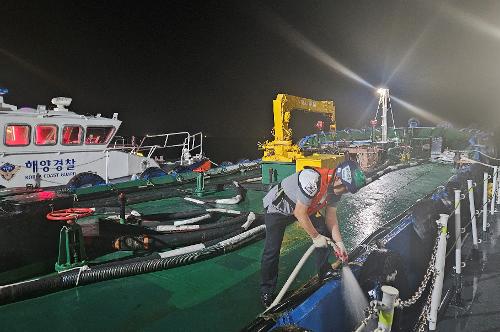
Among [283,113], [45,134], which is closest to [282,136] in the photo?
[283,113]

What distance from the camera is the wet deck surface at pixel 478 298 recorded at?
14.6 ft

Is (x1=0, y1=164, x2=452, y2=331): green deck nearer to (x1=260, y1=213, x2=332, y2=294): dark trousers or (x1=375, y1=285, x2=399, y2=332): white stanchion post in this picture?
(x1=260, y1=213, x2=332, y2=294): dark trousers

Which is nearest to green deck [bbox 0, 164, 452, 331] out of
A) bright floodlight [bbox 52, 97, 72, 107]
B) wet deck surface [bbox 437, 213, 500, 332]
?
wet deck surface [bbox 437, 213, 500, 332]

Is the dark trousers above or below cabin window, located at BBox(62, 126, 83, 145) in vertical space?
below

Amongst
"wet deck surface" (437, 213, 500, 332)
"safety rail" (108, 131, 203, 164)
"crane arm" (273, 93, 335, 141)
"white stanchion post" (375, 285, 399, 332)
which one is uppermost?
"crane arm" (273, 93, 335, 141)

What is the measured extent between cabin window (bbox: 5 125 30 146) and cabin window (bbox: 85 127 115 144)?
185cm

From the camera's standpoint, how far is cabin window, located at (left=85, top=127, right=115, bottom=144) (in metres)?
11.8

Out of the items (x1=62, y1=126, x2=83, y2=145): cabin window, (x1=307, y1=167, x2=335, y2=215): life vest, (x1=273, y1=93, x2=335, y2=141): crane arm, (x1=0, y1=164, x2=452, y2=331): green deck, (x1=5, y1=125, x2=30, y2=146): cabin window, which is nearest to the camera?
(x1=0, y1=164, x2=452, y2=331): green deck

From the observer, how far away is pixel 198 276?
469 centimetres

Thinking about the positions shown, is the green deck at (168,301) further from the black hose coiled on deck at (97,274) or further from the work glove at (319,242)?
the work glove at (319,242)

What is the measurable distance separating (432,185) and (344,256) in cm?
973

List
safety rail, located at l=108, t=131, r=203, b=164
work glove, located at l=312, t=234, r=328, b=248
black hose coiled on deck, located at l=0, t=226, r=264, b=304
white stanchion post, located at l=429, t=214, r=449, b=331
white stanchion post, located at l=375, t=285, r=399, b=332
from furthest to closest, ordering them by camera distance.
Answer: safety rail, located at l=108, t=131, r=203, b=164
white stanchion post, located at l=429, t=214, r=449, b=331
black hose coiled on deck, located at l=0, t=226, r=264, b=304
work glove, located at l=312, t=234, r=328, b=248
white stanchion post, located at l=375, t=285, r=399, b=332

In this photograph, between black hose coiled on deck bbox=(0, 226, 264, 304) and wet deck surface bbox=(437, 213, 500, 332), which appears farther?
wet deck surface bbox=(437, 213, 500, 332)

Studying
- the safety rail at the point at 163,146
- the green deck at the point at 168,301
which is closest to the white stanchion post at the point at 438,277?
the green deck at the point at 168,301
